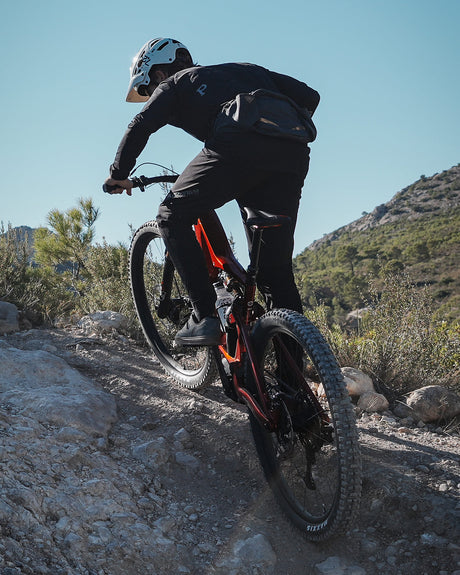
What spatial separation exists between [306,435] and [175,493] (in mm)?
766

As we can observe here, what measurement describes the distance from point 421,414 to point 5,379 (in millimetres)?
2783

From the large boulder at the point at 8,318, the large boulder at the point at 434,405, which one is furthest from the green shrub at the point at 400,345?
the large boulder at the point at 8,318

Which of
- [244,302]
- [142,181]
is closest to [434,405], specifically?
[244,302]

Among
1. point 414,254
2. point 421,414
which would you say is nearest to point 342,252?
point 414,254

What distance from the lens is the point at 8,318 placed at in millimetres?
4852

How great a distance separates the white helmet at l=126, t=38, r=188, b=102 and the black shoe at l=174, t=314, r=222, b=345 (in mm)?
1471

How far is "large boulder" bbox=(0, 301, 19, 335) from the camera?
15.5ft

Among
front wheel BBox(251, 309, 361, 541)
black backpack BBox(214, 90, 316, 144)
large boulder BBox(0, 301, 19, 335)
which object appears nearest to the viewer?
front wheel BBox(251, 309, 361, 541)

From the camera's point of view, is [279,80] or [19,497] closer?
[19,497]

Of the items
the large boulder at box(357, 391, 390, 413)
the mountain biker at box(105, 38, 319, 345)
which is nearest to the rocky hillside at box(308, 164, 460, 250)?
the large boulder at box(357, 391, 390, 413)

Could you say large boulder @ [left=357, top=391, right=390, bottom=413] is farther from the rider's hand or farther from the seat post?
the rider's hand

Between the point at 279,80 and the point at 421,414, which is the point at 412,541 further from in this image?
the point at 279,80

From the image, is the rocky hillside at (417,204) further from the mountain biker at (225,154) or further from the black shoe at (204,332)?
the black shoe at (204,332)

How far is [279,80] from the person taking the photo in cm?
285
